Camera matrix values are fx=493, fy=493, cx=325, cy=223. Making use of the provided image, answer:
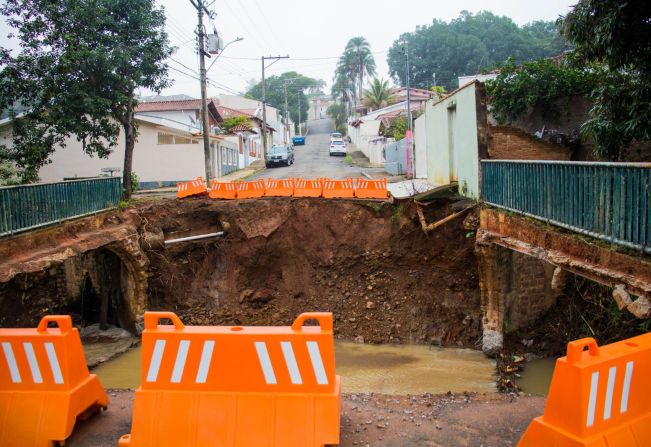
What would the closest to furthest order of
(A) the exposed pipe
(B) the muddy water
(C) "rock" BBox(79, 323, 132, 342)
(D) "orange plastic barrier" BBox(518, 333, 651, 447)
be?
(D) "orange plastic barrier" BBox(518, 333, 651, 447)
(B) the muddy water
(C) "rock" BBox(79, 323, 132, 342)
(A) the exposed pipe

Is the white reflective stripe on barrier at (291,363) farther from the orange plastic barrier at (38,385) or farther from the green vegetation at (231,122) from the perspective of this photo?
the green vegetation at (231,122)

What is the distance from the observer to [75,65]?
13.8 metres

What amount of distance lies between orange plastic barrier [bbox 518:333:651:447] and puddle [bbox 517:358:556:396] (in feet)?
17.4

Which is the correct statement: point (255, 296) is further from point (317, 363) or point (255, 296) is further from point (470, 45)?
point (470, 45)

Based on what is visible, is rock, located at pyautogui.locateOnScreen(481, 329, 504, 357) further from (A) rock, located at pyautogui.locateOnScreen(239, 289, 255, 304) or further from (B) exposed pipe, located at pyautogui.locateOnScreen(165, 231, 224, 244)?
(B) exposed pipe, located at pyautogui.locateOnScreen(165, 231, 224, 244)

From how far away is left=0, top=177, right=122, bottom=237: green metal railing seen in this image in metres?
9.27

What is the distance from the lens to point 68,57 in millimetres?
13648

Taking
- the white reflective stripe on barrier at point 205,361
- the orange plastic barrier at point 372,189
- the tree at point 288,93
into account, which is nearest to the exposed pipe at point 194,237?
the orange plastic barrier at point 372,189

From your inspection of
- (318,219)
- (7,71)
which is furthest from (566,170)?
(7,71)

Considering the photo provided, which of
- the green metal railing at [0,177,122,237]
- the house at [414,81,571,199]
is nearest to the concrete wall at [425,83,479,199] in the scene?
the house at [414,81,571,199]

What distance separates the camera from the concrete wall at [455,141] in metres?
11.4

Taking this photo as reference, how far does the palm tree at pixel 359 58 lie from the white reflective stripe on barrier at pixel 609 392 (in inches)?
2592

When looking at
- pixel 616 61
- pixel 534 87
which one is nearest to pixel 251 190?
pixel 534 87

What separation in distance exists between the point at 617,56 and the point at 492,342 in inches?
243
